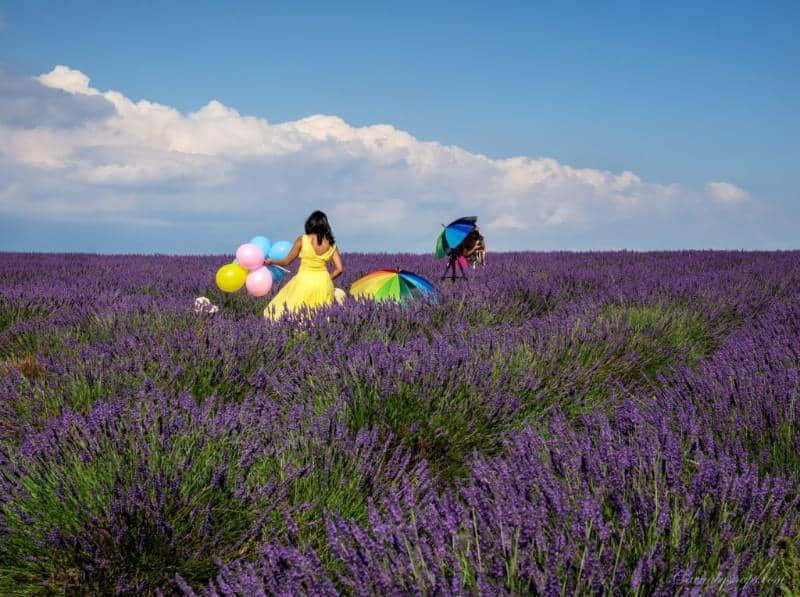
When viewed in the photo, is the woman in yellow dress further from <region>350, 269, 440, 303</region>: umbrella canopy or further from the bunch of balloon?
the bunch of balloon

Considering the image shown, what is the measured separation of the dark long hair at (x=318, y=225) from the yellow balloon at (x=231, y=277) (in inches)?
54.8

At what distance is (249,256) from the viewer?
7539mm

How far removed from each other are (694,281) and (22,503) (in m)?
7.63

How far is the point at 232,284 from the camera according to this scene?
7.80 metres

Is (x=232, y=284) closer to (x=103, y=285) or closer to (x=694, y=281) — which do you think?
(x=103, y=285)

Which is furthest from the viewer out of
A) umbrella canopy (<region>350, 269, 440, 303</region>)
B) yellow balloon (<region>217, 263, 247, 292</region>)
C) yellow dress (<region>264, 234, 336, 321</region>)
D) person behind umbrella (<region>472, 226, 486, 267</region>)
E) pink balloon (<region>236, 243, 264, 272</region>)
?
person behind umbrella (<region>472, 226, 486, 267</region>)

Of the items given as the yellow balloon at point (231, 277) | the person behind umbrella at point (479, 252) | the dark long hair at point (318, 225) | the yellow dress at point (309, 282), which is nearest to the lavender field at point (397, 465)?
the yellow dress at point (309, 282)

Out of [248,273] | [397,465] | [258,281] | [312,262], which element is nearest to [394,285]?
[312,262]

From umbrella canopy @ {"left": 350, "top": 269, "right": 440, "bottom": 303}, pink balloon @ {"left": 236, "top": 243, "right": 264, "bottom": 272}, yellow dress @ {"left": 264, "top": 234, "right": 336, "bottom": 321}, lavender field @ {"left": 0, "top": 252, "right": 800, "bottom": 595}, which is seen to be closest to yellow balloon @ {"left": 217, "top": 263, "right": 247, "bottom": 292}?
pink balloon @ {"left": 236, "top": 243, "right": 264, "bottom": 272}

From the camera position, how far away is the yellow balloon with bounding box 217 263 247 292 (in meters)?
7.75

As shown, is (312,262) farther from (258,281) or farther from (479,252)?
(479,252)

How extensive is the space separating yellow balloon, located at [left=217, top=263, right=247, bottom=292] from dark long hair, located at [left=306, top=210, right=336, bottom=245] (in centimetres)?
139

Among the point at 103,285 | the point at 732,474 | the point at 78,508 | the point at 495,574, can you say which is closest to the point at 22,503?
the point at 78,508

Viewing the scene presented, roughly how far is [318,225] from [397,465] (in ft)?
14.6
